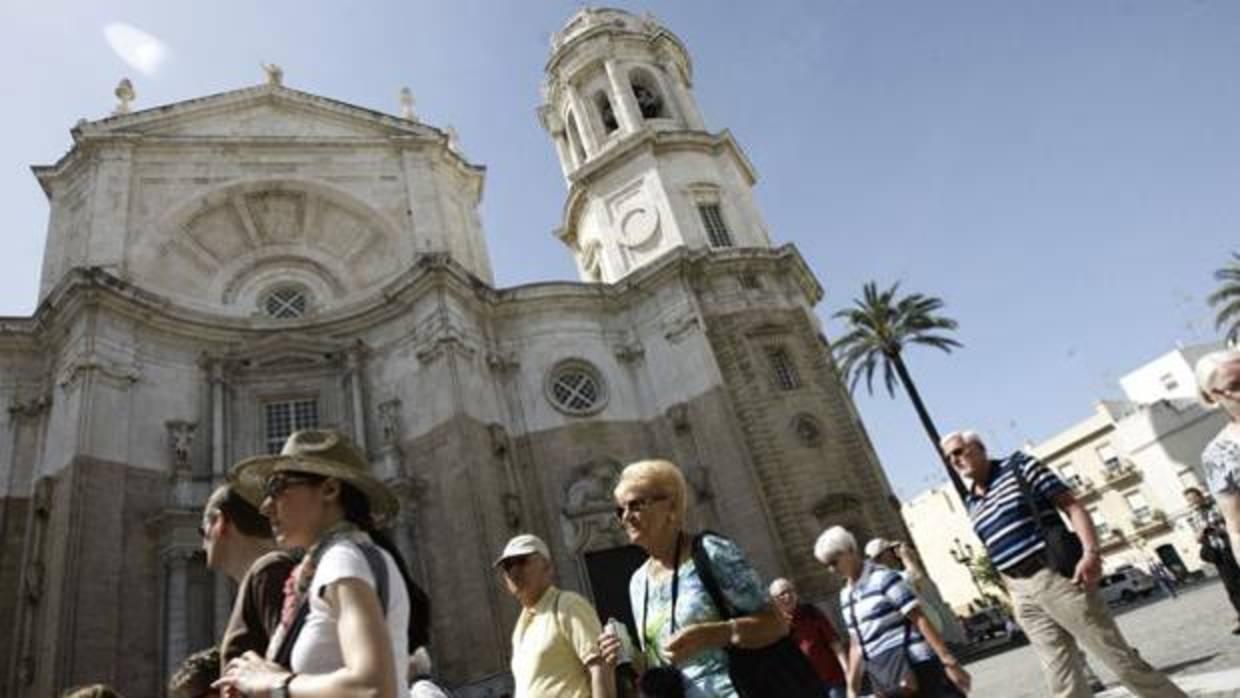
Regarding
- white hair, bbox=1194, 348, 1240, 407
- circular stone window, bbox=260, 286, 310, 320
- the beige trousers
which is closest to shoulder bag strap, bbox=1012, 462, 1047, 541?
the beige trousers

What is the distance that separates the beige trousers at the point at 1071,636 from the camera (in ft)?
13.7

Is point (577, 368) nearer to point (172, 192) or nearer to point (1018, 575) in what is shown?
point (172, 192)

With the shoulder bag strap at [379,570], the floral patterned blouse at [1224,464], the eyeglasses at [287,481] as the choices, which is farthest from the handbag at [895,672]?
the eyeglasses at [287,481]

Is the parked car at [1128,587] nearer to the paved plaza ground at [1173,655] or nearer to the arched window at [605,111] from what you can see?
the paved plaza ground at [1173,655]

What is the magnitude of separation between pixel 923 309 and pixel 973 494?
25.0 m

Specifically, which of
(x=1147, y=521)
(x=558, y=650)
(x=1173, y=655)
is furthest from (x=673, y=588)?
(x=1147, y=521)

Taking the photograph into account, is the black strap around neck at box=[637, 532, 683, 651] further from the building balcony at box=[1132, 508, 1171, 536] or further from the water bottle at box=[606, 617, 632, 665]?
the building balcony at box=[1132, 508, 1171, 536]

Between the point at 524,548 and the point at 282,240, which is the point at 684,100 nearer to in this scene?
the point at 282,240

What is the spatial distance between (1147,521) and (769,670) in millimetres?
50851

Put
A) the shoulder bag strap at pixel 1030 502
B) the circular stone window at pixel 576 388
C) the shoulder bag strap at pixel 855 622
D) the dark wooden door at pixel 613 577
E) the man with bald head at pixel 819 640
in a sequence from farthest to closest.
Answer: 1. the circular stone window at pixel 576 388
2. the dark wooden door at pixel 613 577
3. the man with bald head at pixel 819 640
4. the shoulder bag strap at pixel 855 622
5. the shoulder bag strap at pixel 1030 502

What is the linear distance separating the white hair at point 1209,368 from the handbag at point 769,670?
262 centimetres

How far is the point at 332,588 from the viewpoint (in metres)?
2.15

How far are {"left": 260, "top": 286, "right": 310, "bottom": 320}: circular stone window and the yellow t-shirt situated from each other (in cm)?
2130

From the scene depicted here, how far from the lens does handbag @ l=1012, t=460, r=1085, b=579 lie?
4.63 metres
